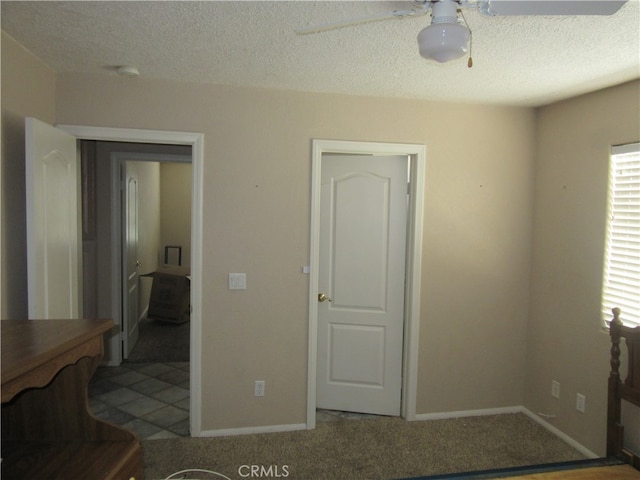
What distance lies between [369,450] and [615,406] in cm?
150

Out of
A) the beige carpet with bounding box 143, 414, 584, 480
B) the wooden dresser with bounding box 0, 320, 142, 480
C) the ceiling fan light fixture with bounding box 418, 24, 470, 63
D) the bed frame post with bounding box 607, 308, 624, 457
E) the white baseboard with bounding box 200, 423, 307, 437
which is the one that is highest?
the ceiling fan light fixture with bounding box 418, 24, 470, 63

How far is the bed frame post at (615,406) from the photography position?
2.17 metres

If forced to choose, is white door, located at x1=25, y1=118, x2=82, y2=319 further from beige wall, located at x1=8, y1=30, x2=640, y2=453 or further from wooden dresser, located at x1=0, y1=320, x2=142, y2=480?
wooden dresser, located at x1=0, y1=320, x2=142, y2=480

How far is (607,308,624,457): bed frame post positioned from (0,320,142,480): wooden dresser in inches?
92.3

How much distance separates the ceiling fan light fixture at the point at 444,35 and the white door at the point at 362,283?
1871 millimetres

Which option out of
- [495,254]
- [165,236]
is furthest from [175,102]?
[165,236]

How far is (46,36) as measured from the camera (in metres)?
2.07

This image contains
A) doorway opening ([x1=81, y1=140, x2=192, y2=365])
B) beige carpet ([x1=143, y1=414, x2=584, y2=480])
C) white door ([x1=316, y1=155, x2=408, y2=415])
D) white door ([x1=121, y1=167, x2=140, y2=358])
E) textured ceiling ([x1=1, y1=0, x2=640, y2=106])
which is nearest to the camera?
textured ceiling ([x1=1, y1=0, x2=640, y2=106])

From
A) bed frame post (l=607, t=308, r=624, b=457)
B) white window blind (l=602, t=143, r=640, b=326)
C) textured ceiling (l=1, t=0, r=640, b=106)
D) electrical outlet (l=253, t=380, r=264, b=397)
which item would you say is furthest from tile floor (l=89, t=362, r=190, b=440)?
white window blind (l=602, t=143, r=640, b=326)

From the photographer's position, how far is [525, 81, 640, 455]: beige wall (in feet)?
8.83

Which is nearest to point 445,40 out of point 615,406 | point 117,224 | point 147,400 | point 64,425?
point 64,425

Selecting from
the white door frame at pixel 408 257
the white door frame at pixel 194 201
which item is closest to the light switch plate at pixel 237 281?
the white door frame at pixel 194 201
